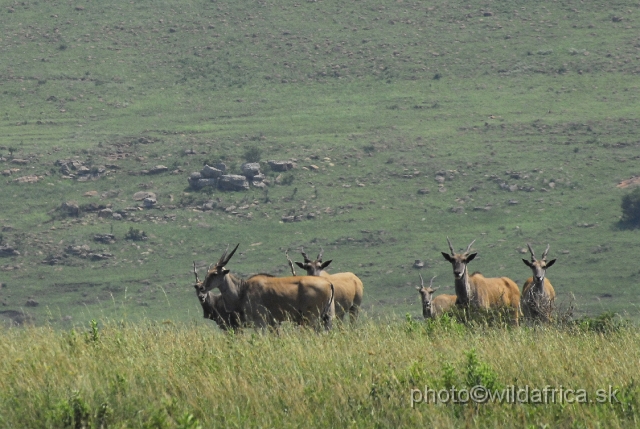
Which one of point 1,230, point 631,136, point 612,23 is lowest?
point 1,230

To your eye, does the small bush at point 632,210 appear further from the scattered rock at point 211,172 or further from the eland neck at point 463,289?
the eland neck at point 463,289

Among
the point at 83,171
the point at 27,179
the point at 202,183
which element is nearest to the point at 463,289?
the point at 202,183

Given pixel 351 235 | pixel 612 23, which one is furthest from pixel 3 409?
pixel 612 23

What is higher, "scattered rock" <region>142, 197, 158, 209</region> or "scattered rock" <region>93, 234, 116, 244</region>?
"scattered rock" <region>142, 197, 158, 209</region>

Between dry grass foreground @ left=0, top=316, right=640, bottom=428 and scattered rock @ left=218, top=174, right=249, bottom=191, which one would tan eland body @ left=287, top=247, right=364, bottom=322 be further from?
scattered rock @ left=218, top=174, right=249, bottom=191

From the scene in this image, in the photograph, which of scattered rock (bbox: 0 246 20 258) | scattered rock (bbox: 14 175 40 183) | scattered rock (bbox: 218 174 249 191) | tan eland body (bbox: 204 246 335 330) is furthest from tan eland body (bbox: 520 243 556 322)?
scattered rock (bbox: 14 175 40 183)

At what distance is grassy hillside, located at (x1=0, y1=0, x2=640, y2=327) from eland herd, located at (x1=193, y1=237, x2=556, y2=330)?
54.3 metres

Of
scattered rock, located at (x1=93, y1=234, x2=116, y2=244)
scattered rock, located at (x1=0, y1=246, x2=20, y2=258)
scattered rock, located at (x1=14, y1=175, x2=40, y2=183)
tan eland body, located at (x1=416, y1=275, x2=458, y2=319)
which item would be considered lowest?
scattered rock, located at (x1=0, y1=246, x2=20, y2=258)

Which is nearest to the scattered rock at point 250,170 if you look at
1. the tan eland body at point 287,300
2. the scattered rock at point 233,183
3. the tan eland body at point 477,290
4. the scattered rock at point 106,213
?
the scattered rock at point 233,183

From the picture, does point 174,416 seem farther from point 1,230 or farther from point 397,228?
point 1,230

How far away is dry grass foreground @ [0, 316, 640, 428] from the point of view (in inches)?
380

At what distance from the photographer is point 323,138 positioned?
391 ft

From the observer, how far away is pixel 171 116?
419ft

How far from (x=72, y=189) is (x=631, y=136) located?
54662 mm
